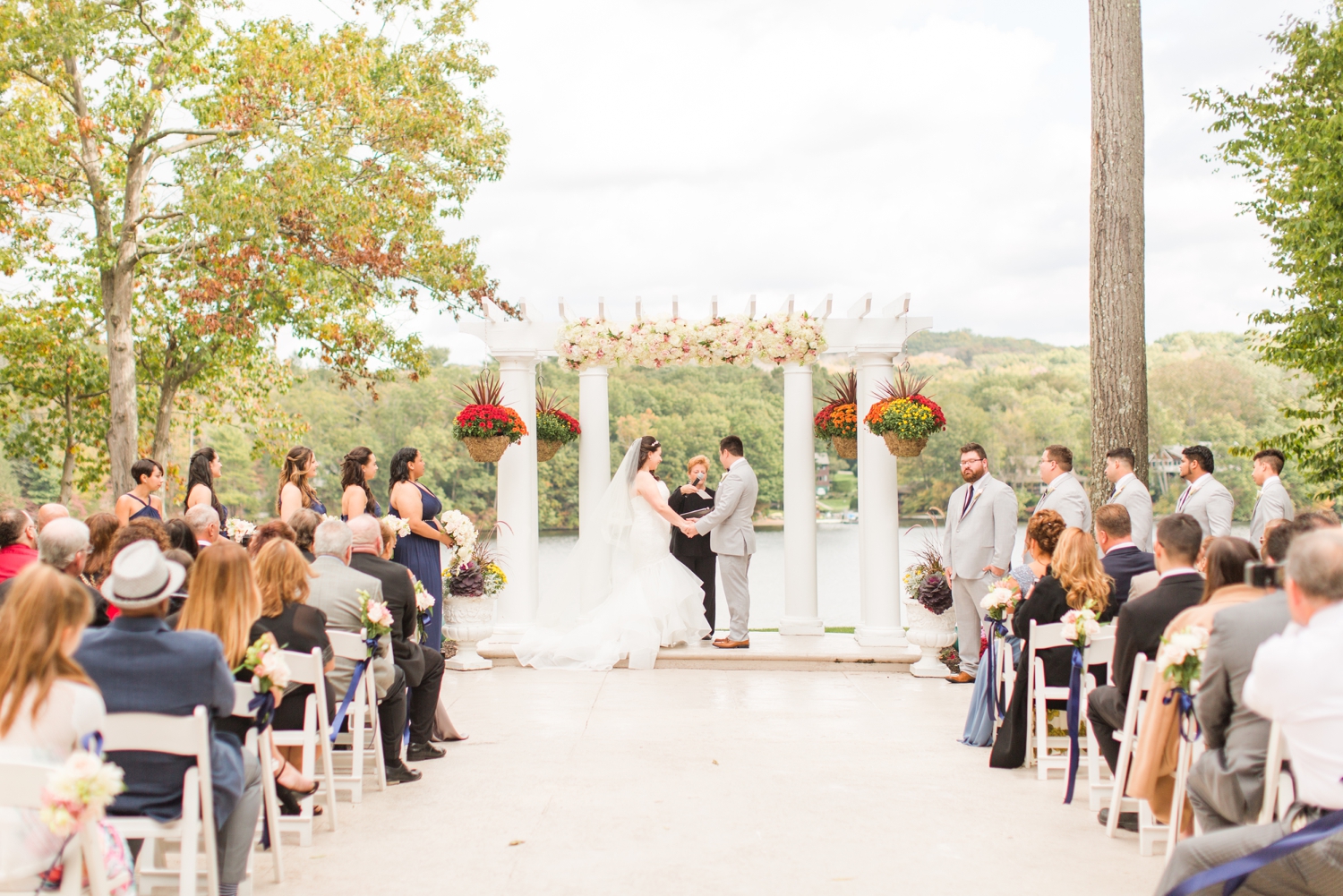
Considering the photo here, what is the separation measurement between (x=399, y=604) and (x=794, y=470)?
4797 mm

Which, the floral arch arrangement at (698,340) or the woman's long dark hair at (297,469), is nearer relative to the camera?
the woman's long dark hair at (297,469)

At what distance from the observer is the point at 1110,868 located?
411cm

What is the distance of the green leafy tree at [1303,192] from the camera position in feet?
33.4

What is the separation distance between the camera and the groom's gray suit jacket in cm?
885

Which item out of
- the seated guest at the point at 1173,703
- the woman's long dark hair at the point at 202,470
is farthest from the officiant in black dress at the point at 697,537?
the seated guest at the point at 1173,703

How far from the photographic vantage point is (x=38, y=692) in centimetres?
262

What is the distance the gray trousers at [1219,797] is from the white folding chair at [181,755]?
2977mm

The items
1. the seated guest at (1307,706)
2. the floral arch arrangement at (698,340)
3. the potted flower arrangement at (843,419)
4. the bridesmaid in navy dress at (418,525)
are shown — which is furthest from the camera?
the potted flower arrangement at (843,419)

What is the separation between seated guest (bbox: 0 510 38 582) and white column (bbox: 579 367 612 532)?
16.1 feet

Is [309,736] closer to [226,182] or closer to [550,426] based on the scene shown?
[550,426]

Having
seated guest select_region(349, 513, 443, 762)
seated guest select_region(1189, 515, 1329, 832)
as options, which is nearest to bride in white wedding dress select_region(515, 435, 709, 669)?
seated guest select_region(349, 513, 443, 762)

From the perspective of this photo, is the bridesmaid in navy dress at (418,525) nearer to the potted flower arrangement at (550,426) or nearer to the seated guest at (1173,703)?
the potted flower arrangement at (550,426)

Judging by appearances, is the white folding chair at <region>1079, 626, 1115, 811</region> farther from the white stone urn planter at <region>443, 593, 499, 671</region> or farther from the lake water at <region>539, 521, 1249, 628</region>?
the lake water at <region>539, 521, 1249, 628</region>

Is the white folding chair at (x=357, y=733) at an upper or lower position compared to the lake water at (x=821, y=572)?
upper
